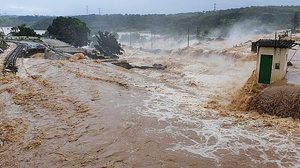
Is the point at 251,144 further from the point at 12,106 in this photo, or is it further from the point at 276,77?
the point at 12,106

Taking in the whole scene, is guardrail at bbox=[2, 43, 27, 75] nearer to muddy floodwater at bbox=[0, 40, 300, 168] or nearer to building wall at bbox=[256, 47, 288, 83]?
muddy floodwater at bbox=[0, 40, 300, 168]

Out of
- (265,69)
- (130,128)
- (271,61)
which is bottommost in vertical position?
(130,128)

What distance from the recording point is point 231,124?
513 inches

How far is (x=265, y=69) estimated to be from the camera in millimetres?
15805

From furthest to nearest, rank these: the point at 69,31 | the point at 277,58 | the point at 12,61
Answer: the point at 69,31 < the point at 12,61 < the point at 277,58

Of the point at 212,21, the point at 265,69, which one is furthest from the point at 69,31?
the point at 212,21

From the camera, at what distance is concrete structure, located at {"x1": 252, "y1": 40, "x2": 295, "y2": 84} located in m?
15.6

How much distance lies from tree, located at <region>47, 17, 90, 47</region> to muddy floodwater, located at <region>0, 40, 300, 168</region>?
35.0 meters

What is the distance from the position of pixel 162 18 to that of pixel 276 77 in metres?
113

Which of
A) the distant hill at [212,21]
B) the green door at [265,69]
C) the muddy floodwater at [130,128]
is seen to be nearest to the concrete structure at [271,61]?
the green door at [265,69]

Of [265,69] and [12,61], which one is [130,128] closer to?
[265,69]

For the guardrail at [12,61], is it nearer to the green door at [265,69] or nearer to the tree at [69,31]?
the green door at [265,69]

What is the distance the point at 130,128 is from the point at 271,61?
7.39 metres

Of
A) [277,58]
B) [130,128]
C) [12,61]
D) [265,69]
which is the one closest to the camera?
[130,128]
